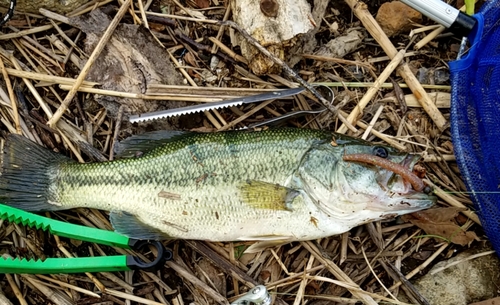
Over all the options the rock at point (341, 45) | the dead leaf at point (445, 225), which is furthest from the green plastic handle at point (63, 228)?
the dead leaf at point (445, 225)

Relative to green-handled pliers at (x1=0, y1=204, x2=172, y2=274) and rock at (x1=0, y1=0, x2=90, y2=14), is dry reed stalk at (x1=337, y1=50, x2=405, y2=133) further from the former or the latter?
rock at (x1=0, y1=0, x2=90, y2=14)

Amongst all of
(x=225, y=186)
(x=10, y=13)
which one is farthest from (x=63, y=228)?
(x=10, y=13)

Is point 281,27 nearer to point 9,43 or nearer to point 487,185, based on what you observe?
point 487,185

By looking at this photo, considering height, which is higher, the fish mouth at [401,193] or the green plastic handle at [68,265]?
the fish mouth at [401,193]

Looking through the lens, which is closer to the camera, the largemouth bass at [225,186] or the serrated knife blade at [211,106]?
the largemouth bass at [225,186]

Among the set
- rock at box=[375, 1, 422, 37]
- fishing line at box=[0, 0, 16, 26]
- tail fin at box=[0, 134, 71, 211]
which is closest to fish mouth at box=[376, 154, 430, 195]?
rock at box=[375, 1, 422, 37]

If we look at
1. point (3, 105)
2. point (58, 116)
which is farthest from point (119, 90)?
point (3, 105)

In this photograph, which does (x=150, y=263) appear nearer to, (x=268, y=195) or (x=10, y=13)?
(x=268, y=195)

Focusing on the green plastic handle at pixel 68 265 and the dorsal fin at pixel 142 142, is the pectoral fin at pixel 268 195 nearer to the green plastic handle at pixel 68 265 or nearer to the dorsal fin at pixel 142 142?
the dorsal fin at pixel 142 142

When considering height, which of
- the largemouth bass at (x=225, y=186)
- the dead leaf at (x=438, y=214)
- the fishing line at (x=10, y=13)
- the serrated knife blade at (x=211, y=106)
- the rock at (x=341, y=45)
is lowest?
the dead leaf at (x=438, y=214)
